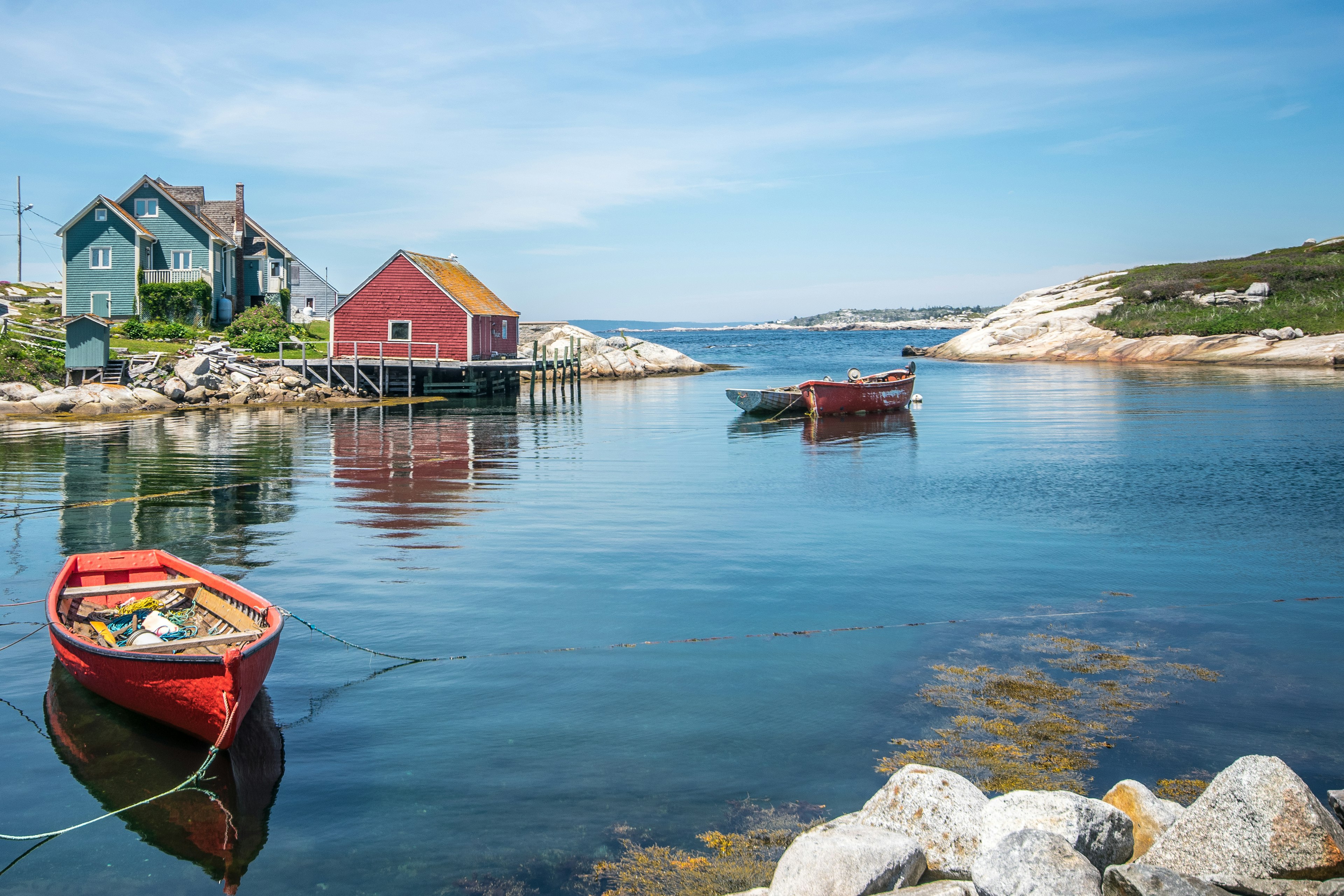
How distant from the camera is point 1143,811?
20.9 ft

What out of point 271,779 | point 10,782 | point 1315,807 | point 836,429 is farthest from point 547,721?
point 836,429

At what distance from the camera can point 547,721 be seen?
9.17 meters

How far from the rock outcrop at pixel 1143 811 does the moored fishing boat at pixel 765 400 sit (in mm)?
35265

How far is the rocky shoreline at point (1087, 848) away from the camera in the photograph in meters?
5.44

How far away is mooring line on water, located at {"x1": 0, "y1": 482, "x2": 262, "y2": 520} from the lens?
63.3 ft

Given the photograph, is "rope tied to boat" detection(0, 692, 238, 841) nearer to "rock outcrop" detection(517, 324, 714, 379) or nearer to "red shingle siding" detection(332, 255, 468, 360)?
"red shingle siding" detection(332, 255, 468, 360)

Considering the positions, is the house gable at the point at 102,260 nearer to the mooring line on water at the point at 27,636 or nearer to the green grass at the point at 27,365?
the green grass at the point at 27,365

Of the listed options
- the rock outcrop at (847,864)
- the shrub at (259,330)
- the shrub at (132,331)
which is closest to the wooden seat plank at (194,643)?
the rock outcrop at (847,864)

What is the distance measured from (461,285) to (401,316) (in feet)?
12.8

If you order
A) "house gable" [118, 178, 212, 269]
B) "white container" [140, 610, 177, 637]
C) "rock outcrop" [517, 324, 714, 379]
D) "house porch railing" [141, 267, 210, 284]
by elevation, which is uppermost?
"house gable" [118, 178, 212, 269]

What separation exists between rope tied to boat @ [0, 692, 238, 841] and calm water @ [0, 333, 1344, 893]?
4.6 inches

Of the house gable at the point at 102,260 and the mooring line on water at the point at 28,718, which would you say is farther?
the house gable at the point at 102,260

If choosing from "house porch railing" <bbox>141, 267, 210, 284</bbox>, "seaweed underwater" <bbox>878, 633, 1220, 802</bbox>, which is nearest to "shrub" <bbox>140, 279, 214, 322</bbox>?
"house porch railing" <bbox>141, 267, 210, 284</bbox>

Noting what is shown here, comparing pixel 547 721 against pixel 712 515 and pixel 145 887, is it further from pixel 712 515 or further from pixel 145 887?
pixel 712 515
